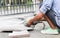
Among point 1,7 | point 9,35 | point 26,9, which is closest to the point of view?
point 9,35

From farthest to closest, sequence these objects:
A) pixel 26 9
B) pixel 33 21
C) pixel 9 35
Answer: pixel 26 9, pixel 33 21, pixel 9 35

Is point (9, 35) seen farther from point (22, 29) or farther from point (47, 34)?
point (47, 34)

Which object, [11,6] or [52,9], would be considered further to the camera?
[11,6]

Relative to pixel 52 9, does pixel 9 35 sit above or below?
below

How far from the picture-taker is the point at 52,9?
19.1 feet

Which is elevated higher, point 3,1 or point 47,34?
point 3,1

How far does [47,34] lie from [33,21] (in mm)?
589

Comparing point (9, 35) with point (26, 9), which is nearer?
point (9, 35)

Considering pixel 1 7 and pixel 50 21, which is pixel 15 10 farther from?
pixel 50 21

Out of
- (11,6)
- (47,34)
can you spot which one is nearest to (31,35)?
(47,34)

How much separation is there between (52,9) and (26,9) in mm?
4401

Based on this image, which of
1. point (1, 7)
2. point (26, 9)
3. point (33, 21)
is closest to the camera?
point (33, 21)

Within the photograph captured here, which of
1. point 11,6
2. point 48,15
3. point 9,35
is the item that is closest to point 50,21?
point 48,15

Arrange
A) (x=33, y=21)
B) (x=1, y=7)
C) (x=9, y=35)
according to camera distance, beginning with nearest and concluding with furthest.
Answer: (x=9, y=35)
(x=33, y=21)
(x=1, y=7)
